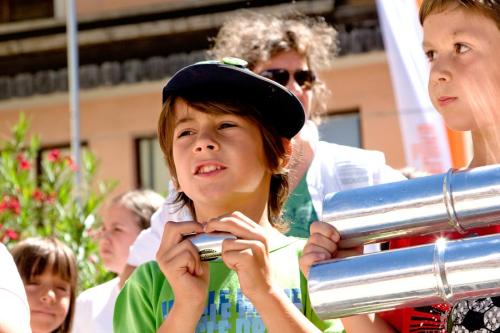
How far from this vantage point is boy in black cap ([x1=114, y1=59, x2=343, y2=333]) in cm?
203

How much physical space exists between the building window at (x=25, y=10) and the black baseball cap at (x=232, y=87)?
11983mm

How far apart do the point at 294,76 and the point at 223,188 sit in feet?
4.52

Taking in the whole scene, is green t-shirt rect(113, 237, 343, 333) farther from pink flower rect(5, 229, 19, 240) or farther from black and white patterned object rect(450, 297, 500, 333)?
pink flower rect(5, 229, 19, 240)

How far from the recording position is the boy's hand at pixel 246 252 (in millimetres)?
1871

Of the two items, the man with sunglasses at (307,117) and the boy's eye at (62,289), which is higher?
the man with sunglasses at (307,117)

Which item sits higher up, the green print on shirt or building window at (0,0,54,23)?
building window at (0,0,54,23)

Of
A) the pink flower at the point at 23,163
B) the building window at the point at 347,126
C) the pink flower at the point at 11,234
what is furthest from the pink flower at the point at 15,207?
the building window at the point at 347,126

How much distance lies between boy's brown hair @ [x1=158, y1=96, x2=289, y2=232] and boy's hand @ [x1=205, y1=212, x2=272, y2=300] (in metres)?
0.37

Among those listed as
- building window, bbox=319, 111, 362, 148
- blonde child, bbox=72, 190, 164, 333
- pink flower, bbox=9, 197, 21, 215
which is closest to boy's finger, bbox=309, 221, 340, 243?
blonde child, bbox=72, 190, 164, 333

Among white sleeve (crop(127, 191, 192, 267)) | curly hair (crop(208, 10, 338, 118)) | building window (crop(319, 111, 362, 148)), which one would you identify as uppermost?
building window (crop(319, 111, 362, 148))

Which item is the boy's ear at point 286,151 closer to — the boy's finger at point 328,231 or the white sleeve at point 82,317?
the boy's finger at point 328,231

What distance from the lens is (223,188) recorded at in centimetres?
216

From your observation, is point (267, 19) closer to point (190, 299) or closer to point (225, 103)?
Result: point (225, 103)

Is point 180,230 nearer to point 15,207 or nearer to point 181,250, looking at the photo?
point 181,250
